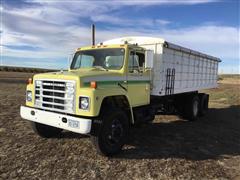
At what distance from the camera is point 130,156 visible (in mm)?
6863

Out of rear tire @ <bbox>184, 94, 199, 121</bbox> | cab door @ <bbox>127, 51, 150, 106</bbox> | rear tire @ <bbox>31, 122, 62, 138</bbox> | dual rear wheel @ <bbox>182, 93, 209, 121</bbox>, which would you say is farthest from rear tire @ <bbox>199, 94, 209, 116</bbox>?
rear tire @ <bbox>31, 122, 62, 138</bbox>

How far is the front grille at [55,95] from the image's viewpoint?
6.42 m

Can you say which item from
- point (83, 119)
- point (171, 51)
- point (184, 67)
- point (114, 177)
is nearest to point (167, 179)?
point (114, 177)

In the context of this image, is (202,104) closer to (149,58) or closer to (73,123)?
(149,58)

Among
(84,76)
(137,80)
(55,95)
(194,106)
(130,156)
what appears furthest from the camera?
(194,106)

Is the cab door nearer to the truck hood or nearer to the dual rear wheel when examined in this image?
the truck hood

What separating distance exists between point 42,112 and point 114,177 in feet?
7.85

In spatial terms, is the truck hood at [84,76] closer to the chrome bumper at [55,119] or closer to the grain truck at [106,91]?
the grain truck at [106,91]

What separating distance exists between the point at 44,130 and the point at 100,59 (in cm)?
249

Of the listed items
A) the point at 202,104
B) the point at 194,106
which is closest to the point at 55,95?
the point at 194,106

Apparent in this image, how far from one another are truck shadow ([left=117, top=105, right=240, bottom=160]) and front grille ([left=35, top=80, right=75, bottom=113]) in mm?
1779

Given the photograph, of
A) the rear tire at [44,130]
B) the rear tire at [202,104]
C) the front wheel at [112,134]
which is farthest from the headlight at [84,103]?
the rear tire at [202,104]

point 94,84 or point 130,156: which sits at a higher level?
point 94,84

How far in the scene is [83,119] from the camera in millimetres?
6031
